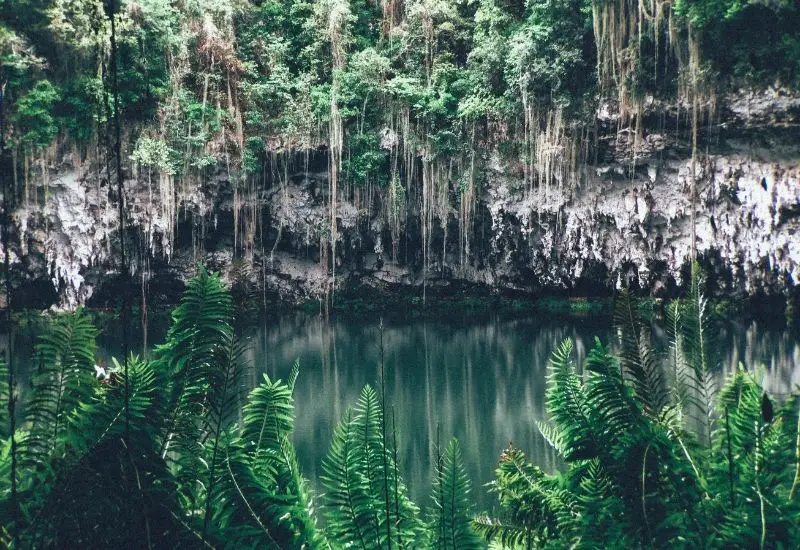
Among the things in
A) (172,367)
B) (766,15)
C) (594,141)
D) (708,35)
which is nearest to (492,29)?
(594,141)

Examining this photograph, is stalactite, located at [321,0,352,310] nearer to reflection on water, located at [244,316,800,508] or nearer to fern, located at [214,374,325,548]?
reflection on water, located at [244,316,800,508]

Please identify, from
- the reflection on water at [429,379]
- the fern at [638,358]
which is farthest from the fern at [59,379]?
the reflection on water at [429,379]

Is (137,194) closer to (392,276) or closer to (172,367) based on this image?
(392,276)

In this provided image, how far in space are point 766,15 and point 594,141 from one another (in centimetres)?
548

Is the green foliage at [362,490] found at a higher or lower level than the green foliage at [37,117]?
lower

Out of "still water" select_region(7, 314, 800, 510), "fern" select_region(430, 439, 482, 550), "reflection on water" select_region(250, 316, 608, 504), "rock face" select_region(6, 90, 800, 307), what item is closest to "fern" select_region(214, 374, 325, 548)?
"fern" select_region(430, 439, 482, 550)

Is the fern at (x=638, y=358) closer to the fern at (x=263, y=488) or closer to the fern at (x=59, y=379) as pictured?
the fern at (x=263, y=488)

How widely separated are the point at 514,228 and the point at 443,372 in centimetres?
739

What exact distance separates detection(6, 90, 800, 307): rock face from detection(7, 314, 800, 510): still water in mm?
1630

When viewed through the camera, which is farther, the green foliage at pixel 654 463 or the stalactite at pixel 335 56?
the stalactite at pixel 335 56

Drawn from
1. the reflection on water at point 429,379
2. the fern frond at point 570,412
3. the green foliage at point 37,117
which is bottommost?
the reflection on water at point 429,379

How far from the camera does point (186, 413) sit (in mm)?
1216

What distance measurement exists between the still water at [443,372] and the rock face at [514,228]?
163 cm

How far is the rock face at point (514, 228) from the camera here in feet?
52.6
